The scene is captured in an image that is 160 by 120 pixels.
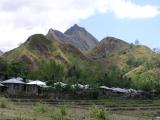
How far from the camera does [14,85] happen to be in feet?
301

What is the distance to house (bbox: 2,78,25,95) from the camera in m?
81.8

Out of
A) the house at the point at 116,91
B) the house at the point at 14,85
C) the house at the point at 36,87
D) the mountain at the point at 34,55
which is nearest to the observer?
the house at the point at 14,85

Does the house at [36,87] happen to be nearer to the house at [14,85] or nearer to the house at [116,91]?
the house at [14,85]

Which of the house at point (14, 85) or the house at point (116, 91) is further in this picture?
the house at point (116, 91)

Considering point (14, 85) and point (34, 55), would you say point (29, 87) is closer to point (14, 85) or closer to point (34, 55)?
point (14, 85)

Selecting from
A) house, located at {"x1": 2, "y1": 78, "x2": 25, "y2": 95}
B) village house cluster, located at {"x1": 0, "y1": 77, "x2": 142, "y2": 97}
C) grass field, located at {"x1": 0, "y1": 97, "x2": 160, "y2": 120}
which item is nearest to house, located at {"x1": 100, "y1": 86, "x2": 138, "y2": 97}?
village house cluster, located at {"x1": 0, "y1": 77, "x2": 142, "y2": 97}

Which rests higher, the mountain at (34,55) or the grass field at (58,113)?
the mountain at (34,55)

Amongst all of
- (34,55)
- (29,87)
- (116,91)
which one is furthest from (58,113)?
(34,55)

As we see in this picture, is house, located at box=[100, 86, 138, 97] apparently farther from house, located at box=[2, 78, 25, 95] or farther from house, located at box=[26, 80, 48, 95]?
house, located at box=[2, 78, 25, 95]

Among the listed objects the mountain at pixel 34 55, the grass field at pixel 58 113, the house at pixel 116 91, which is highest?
the mountain at pixel 34 55

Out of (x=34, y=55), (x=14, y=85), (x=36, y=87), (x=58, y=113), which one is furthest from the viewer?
→ (x=34, y=55)

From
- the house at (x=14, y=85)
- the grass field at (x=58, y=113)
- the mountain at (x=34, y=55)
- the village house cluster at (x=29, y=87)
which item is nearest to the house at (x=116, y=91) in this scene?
the village house cluster at (x=29, y=87)

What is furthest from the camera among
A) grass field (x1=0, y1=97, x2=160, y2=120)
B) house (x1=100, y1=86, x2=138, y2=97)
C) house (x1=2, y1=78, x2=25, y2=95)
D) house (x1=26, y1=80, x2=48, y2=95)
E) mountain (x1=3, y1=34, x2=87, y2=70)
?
mountain (x1=3, y1=34, x2=87, y2=70)

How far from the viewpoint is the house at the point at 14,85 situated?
81781 millimetres
